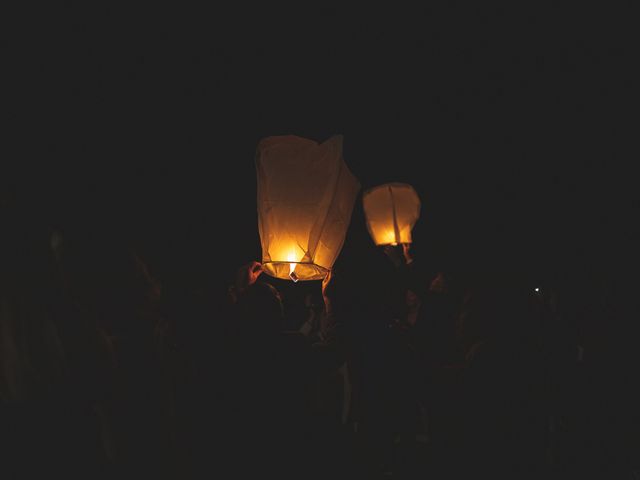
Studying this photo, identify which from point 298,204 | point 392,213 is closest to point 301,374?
point 298,204

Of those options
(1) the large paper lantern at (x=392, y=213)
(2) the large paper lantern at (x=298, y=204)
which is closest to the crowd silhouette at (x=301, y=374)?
(2) the large paper lantern at (x=298, y=204)

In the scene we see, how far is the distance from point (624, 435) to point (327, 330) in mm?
1999

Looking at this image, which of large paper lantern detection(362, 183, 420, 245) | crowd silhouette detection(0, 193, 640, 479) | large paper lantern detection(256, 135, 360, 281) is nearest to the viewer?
crowd silhouette detection(0, 193, 640, 479)

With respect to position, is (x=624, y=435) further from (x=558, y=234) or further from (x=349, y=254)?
(x=558, y=234)

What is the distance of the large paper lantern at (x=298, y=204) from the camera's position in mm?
2455

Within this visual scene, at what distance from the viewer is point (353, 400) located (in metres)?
2.27

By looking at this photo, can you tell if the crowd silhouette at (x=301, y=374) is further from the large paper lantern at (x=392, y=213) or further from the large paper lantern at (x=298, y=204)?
the large paper lantern at (x=392, y=213)

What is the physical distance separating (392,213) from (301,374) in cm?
212

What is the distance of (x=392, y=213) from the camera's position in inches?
152

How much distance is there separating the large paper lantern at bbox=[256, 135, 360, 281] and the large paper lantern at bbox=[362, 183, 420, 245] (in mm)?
1257

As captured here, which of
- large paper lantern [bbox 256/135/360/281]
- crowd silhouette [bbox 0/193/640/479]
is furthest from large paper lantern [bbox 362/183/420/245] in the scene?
large paper lantern [bbox 256/135/360/281]

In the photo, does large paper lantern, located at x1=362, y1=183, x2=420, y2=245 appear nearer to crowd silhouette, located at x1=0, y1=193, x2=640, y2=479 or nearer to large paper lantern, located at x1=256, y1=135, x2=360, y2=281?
crowd silhouette, located at x1=0, y1=193, x2=640, y2=479

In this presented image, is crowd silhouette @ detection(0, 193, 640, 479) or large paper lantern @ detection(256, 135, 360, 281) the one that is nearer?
crowd silhouette @ detection(0, 193, 640, 479)

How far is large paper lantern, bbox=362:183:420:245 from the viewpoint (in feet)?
12.7
